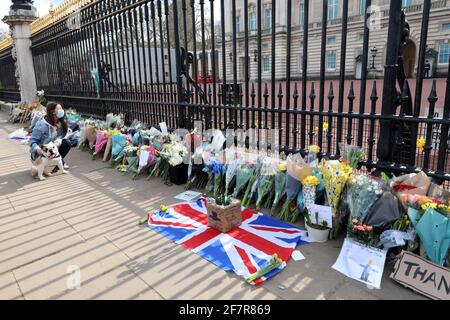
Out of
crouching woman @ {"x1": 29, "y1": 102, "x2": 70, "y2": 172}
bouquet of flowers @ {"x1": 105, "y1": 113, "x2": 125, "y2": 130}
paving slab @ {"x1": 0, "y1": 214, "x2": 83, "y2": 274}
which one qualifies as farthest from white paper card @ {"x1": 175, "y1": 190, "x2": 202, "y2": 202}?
bouquet of flowers @ {"x1": 105, "y1": 113, "x2": 125, "y2": 130}

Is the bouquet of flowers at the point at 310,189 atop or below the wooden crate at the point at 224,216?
atop

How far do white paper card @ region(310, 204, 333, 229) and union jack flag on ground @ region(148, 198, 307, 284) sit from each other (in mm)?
261

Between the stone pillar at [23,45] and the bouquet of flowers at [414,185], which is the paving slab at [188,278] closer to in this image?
the bouquet of flowers at [414,185]

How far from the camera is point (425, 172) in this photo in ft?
9.88

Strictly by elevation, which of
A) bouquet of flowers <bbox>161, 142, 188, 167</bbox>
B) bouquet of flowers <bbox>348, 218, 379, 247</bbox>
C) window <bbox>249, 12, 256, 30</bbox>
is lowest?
bouquet of flowers <bbox>348, 218, 379, 247</bbox>

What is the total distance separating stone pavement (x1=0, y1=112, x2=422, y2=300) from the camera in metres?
2.44

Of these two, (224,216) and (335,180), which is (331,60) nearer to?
(335,180)

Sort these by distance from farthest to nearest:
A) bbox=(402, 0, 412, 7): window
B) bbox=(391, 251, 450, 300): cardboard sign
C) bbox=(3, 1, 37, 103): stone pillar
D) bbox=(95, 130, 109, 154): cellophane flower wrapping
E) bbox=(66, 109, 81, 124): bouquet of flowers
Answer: bbox=(402, 0, 412, 7): window < bbox=(3, 1, 37, 103): stone pillar < bbox=(66, 109, 81, 124): bouquet of flowers < bbox=(95, 130, 109, 154): cellophane flower wrapping < bbox=(391, 251, 450, 300): cardboard sign

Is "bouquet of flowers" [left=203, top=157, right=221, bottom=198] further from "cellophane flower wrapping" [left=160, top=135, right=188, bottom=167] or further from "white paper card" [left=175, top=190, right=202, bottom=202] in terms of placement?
"cellophane flower wrapping" [left=160, top=135, right=188, bottom=167]

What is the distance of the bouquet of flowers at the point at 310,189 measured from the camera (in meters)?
3.10

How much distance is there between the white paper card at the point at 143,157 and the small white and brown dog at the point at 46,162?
1.60m

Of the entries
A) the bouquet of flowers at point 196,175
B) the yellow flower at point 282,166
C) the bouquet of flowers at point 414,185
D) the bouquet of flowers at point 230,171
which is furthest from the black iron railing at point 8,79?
the bouquet of flowers at point 414,185
